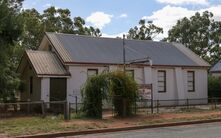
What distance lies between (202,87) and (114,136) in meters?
22.6

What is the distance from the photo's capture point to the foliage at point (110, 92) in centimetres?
2327

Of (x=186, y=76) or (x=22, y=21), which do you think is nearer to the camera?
(x=22, y=21)

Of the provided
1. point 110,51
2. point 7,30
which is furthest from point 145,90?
point 7,30

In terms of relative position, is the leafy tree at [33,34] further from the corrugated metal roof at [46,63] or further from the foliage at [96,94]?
the foliage at [96,94]

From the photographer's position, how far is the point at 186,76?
3738 cm

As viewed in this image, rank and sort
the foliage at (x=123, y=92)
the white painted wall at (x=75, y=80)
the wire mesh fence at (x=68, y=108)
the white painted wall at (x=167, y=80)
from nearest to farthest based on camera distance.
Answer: the wire mesh fence at (x=68, y=108) → the foliage at (x=123, y=92) → the white painted wall at (x=75, y=80) → the white painted wall at (x=167, y=80)

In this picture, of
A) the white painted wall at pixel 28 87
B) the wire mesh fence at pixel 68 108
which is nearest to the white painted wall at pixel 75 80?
the wire mesh fence at pixel 68 108

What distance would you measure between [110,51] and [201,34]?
33920 mm

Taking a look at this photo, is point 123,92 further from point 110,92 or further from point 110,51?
point 110,51

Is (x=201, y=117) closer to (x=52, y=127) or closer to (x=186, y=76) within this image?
(x=52, y=127)

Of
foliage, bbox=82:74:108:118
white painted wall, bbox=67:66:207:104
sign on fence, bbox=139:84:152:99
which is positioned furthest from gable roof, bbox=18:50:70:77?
foliage, bbox=82:74:108:118

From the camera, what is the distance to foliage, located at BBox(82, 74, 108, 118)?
23234 millimetres

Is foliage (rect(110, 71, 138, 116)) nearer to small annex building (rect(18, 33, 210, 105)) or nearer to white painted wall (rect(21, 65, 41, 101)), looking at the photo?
small annex building (rect(18, 33, 210, 105))

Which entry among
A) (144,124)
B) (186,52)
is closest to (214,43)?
(186,52)
